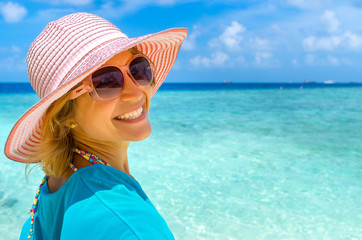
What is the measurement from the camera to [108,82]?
3.72 ft

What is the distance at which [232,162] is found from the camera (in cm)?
536

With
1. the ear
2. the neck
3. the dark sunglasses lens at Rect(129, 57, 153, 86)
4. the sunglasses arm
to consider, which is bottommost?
the neck

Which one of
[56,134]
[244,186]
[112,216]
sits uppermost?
[56,134]

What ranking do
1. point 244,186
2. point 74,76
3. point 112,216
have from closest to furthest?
point 112,216 < point 74,76 < point 244,186

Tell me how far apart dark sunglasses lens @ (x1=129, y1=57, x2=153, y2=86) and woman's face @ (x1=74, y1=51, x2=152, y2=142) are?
28mm

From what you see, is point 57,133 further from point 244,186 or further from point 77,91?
point 244,186

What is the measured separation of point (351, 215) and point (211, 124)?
607 centimetres

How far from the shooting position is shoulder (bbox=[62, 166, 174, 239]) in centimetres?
77

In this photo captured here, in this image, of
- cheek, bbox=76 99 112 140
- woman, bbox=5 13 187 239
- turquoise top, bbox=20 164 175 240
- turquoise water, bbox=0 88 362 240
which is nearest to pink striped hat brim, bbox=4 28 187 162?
woman, bbox=5 13 187 239

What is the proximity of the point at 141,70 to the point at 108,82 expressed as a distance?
0.16 metres

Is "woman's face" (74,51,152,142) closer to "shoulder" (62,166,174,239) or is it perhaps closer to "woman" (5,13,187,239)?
"woman" (5,13,187,239)

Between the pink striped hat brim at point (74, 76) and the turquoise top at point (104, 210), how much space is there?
278mm

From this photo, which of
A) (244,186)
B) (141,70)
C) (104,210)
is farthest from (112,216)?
(244,186)

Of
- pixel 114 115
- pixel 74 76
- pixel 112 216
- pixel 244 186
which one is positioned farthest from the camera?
pixel 244 186
